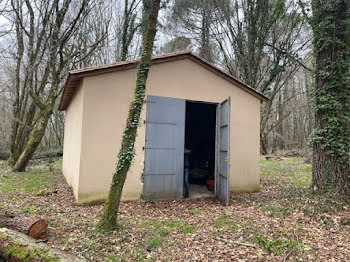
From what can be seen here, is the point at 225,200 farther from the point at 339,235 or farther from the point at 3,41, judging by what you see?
the point at 3,41

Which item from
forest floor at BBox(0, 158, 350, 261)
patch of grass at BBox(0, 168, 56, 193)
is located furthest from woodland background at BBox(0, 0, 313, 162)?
forest floor at BBox(0, 158, 350, 261)

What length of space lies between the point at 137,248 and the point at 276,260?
6.66 feet

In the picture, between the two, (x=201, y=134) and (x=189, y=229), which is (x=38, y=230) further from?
(x=201, y=134)

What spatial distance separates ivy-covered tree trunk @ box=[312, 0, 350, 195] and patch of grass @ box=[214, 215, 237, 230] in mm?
2281

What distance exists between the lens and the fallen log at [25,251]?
2.91m

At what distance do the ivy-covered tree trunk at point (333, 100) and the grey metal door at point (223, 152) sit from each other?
2.01m

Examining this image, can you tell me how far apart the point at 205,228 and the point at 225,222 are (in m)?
0.52

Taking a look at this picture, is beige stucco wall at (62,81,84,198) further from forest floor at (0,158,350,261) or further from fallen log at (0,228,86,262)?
fallen log at (0,228,86,262)

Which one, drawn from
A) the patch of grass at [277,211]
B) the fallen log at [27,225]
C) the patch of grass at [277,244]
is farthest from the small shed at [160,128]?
the patch of grass at [277,244]

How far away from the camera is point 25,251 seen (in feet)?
9.83

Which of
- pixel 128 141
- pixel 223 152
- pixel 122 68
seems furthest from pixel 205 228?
pixel 122 68

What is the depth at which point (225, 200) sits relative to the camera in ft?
20.8

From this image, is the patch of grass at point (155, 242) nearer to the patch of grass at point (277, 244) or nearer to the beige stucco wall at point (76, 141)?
the patch of grass at point (277, 244)

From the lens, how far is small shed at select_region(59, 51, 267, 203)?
239 inches
